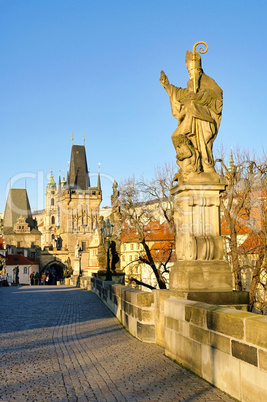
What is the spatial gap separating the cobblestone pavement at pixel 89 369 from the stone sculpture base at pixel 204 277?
107 cm

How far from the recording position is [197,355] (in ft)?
18.0

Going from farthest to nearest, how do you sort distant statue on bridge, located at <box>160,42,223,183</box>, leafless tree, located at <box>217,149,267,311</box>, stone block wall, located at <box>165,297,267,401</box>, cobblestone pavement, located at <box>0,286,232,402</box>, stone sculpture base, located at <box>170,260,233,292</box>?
1. leafless tree, located at <box>217,149,267,311</box>
2. distant statue on bridge, located at <box>160,42,223,183</box>
3. stone sculpture base, located at <box>170,260,233,292</box>
4. cobblestone pavement, located at <box>0,286,232,402</box>
5. stone block wall, located at <box>165,297,267,401</box>

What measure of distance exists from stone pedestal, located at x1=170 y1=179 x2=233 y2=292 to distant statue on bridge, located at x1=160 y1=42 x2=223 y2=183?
0.31m

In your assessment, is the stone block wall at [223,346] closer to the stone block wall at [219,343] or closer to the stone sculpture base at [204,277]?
the stone block wall at [219,343]

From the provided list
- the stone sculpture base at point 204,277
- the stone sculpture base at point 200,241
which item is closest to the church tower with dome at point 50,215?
the stone sculpture base at point 200,241

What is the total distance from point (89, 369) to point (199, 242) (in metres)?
2.39

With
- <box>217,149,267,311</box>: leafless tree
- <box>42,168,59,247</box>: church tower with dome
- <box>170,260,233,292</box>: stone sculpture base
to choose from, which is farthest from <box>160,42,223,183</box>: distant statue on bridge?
<box>42,168,59,247</box>: church tower with dome

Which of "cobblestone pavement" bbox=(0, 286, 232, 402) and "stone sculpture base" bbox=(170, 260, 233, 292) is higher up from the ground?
"stone sculpture base" bbox=(170, 260, 233, 292)

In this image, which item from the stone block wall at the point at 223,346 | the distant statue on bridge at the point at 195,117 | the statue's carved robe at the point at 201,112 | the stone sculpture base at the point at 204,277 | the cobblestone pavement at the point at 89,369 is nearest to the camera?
the stone block wall at the point at 223,346

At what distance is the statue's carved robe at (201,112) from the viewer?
7.78m

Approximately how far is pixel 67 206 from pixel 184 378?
119 meters

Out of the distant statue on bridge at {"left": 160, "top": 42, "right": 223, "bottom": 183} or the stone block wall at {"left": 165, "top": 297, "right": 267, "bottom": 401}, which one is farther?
the distant statue on bridge at {"left": 160, "top": 42, "right": 223, "bottom": 183}

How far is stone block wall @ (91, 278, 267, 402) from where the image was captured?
404 cm

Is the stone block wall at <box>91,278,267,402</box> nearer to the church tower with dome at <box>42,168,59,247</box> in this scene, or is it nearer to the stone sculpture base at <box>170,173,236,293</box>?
the stone sculpture base at <box>170,173,236,293</box>
